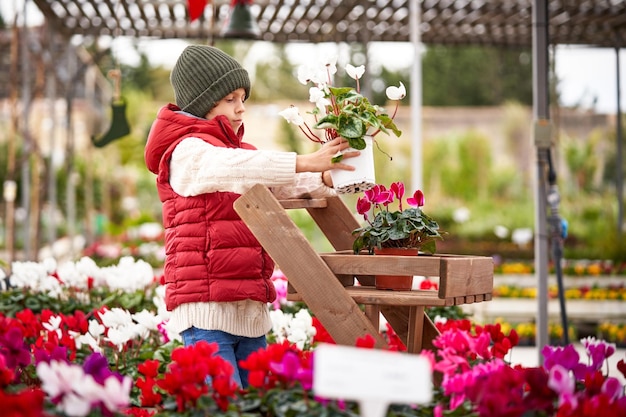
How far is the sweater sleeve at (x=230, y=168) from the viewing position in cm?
249

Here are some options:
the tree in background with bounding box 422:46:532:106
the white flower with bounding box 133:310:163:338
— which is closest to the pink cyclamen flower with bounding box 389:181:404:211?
the white flower with bounding box 133:310:163:338

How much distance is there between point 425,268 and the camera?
2.44 metres

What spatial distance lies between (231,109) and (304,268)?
641 millimetres

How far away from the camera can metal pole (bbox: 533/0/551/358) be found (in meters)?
5.05

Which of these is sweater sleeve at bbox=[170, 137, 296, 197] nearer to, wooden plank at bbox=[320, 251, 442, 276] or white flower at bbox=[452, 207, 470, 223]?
wooden plank at bbox=[320, 251, 442, 276]

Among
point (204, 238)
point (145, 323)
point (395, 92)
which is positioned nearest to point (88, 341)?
point (145, 323)

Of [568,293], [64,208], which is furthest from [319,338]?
[64,208]

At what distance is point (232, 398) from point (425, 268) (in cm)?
60

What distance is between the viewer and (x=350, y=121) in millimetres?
2514

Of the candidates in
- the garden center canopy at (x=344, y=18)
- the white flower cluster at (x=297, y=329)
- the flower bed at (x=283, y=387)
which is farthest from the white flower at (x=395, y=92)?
the garden center canopy at (x=344, y=18)

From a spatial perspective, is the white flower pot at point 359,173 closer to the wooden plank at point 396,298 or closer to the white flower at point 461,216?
the wooden plank at point 396,298

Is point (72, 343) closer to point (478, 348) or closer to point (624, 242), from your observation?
point (478, 348)

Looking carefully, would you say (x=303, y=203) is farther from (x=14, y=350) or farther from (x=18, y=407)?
(x=18, y=407)

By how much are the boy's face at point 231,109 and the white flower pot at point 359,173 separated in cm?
43
